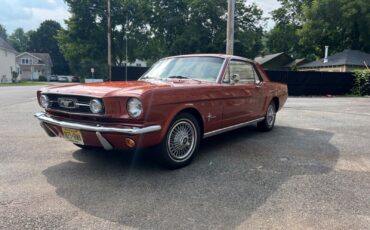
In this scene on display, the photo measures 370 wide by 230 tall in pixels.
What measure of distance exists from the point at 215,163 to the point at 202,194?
3.58 ft

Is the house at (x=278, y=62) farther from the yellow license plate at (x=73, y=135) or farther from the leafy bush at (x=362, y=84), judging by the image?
the yellow license plate at (x=73, y=135)

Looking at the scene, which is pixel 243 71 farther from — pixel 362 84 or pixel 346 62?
pixel 346 62

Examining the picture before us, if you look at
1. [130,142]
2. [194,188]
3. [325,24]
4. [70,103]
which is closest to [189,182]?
[194,188]

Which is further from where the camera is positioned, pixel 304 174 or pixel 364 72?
pixel 364 72

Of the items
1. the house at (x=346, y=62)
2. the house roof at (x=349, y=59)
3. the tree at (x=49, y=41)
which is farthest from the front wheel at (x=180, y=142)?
the tree at (x=49, y=41)

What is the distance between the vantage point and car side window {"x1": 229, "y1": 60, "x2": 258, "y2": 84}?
5.08 m

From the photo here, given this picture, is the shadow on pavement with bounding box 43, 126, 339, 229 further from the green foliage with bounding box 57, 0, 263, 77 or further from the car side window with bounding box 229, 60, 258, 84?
the green foliage with bounding box 57, 0, 263, 77

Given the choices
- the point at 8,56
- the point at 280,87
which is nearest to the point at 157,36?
the point at 8,56

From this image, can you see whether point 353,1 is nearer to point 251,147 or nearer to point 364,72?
point 364,72

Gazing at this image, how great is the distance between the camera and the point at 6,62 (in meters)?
44.3

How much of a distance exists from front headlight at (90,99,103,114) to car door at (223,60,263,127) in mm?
1989

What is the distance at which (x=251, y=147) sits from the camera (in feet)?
17.0

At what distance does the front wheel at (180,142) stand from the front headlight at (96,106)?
844mm

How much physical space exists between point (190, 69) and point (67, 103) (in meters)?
2.05
